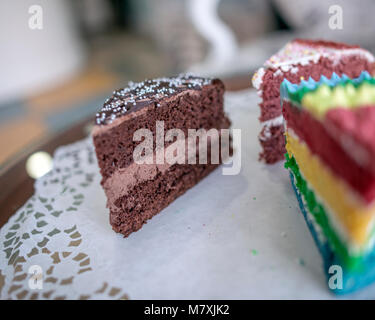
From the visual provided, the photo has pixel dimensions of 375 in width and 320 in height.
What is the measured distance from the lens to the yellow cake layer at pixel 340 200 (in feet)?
3.22

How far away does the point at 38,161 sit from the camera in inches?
80.5

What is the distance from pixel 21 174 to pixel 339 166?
5.59 ft

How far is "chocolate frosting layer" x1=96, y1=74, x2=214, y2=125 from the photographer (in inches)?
58.3

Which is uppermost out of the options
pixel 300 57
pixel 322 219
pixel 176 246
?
pixel 300 57

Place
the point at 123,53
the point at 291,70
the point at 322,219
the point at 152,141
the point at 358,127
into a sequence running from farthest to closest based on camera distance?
the point at 123,53 → the point at 291,70 → the point at 152,141 → the point at 322,219 → the point at 358,127

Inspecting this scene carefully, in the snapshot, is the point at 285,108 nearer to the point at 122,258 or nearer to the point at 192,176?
the point at 192,176

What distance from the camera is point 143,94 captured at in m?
1.62

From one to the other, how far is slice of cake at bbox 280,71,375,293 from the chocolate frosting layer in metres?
0.53

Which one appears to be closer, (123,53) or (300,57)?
(300,57)

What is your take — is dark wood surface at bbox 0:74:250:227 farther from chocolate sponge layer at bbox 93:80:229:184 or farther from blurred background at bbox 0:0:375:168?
chocolate sponge layer at bbox 93:80:229:184

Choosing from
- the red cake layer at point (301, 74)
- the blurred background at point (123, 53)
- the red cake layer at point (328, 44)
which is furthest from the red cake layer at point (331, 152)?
the blurred background at point (123, 53)

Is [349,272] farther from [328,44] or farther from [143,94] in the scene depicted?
[328,44]

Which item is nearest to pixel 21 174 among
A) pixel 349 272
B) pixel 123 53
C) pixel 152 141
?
pixel 152 141

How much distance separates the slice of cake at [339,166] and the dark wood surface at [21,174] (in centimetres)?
145
